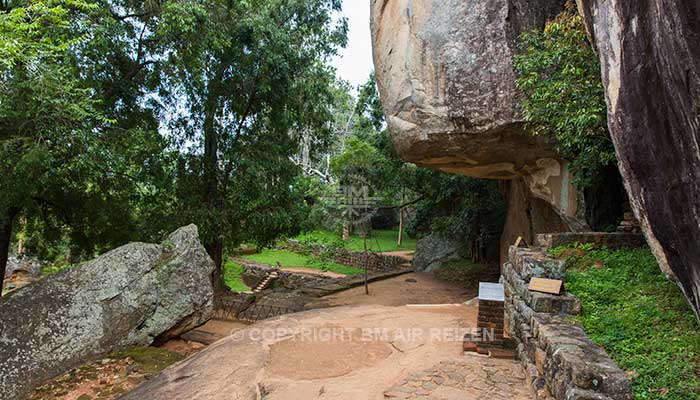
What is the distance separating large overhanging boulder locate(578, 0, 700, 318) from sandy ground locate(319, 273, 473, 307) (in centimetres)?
792

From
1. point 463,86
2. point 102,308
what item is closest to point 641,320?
point 463,86

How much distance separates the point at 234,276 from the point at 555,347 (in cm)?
1675

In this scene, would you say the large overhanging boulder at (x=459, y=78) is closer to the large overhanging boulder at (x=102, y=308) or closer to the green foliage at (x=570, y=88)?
the green foliage at (x=570, y=88)

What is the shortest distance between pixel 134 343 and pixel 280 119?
615 cm

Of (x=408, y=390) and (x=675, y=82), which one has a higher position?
(x=675, y=82)

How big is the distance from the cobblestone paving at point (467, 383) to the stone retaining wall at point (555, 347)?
7.0 inches

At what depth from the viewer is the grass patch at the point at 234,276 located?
17.8m

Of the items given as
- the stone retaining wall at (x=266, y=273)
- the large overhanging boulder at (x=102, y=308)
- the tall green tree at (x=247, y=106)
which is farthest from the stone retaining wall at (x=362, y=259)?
the large overhanging boulder at (x=102, y=308)

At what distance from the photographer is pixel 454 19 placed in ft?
25.6

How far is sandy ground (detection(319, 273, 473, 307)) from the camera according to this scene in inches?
446

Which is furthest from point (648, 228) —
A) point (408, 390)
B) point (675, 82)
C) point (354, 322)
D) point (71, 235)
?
→ point (71, 235)

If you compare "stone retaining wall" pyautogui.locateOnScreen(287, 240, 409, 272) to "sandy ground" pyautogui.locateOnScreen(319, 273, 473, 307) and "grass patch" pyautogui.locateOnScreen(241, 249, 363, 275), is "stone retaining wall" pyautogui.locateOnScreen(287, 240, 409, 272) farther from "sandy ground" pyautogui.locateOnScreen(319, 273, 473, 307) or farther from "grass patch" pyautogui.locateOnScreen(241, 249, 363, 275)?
"sandy ground" pyautogui.locateOnScreen(319, 273, 473, 307)

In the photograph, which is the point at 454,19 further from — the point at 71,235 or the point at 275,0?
the point at 71,235

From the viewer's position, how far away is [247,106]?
413 inches
